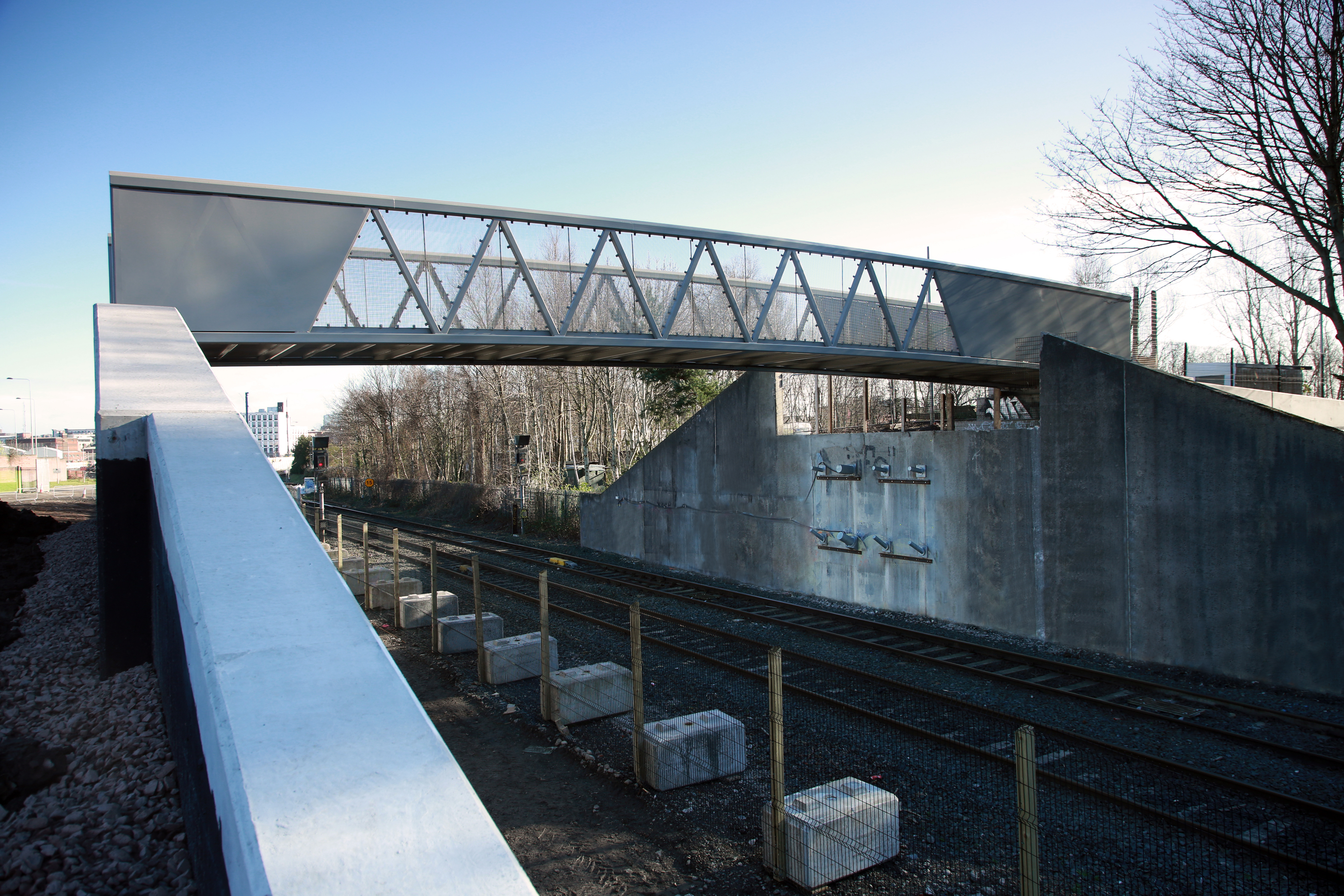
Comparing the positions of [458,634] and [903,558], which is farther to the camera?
[903,558]

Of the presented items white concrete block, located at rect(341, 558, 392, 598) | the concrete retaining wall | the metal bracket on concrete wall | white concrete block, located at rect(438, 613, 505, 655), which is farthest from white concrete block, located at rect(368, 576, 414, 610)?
the metal bracket on concrete wall

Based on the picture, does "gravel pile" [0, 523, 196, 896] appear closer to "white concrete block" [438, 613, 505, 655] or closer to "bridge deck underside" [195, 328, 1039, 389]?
"white concrete block" [438, 613, 505, 655]

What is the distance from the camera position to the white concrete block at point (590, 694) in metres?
8.81

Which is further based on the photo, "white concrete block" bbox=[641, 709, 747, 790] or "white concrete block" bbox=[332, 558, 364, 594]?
"white concrete block" bbox=[332, 558, 364, 594]

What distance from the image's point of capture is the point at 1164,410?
37.5 feet

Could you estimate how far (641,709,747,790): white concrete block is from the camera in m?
7.09

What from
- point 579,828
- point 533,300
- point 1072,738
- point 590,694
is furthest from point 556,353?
point 1072,738

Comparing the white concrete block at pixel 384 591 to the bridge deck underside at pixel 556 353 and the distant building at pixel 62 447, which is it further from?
the distant building at pixel 62 447

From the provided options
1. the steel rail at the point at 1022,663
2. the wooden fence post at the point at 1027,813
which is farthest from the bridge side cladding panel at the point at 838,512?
the wooden fence post at the point at 1027,813

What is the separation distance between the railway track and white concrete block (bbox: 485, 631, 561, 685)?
1251mm

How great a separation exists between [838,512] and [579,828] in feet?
37.4

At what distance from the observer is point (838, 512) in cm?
1684

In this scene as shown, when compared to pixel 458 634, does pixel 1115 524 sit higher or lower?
higher

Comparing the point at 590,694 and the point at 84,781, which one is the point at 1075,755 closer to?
the point at 590,694
